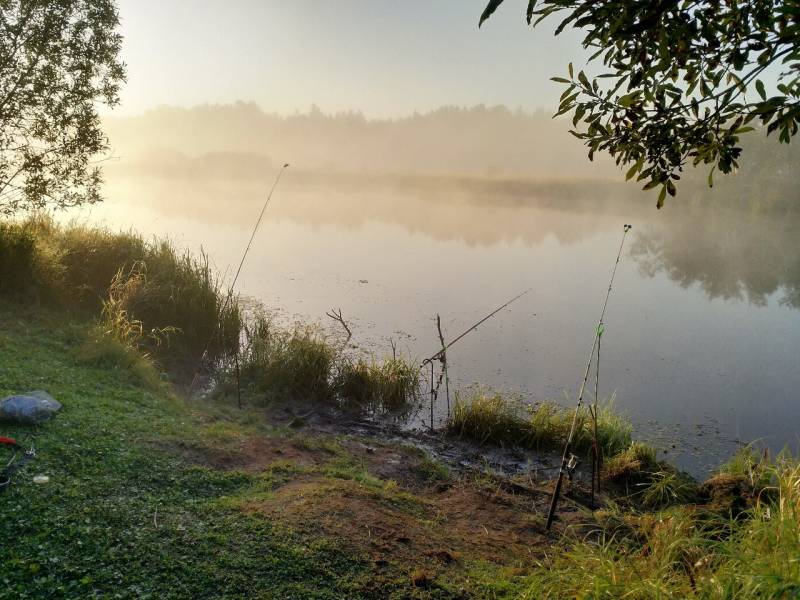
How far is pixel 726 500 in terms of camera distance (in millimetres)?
5781

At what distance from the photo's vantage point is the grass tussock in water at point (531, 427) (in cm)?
766

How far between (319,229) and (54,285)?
776 inches

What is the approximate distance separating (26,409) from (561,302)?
45.8ft

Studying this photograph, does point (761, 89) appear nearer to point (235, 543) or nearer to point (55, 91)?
point (235, 543)

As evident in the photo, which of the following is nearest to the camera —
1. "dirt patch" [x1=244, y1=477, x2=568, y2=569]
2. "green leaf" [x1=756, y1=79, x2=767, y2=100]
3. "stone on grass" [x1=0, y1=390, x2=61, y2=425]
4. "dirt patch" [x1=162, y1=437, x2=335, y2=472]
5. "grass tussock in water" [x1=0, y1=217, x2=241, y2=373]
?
"green leaf" [x1=756, y1=79, x2=767, y2=100]

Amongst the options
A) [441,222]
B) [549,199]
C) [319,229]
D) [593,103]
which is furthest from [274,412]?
[549,199]

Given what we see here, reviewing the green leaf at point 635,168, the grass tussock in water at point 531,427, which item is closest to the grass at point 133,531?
the green leaf at point 635,168

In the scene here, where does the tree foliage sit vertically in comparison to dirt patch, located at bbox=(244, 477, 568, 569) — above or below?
above

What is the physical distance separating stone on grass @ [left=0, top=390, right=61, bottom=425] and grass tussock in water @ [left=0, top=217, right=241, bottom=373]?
333cm

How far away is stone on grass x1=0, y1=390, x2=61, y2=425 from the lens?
488cm

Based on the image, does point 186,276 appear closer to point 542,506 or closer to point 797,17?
point 542,506

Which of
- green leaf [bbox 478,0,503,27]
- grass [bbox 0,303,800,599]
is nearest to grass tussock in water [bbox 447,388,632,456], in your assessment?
grass [bbox 0,303,800,599]

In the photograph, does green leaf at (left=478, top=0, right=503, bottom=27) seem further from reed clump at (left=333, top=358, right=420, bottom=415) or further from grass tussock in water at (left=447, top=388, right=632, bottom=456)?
reed clump at (left=333, top=358, right=420, bottom=415)

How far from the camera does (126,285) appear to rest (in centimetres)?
951
